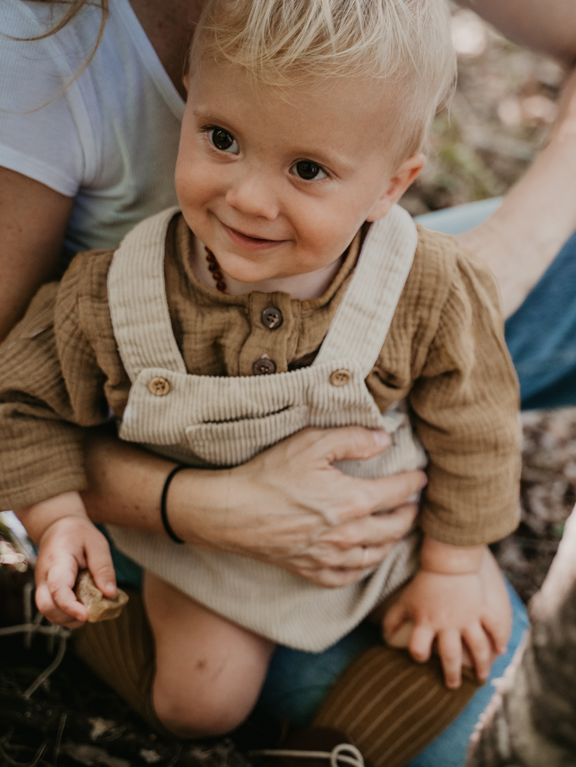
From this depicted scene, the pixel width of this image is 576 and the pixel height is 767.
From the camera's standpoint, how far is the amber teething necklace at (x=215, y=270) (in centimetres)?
111

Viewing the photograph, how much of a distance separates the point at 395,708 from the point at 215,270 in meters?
0.95

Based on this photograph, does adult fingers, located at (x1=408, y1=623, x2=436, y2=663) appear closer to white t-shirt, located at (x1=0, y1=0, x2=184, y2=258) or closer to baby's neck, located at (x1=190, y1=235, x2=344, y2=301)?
baby's neck, located at (x1=190, y1=235, x2=344, y2=301)

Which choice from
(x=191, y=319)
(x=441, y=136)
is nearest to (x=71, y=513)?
(x=191, y=319)

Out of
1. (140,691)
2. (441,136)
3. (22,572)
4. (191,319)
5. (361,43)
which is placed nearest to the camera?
(361,43)

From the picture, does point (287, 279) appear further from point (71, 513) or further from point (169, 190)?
point (71, 513)

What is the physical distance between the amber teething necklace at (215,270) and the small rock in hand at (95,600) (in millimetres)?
543

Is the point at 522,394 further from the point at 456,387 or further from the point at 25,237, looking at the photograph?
the point at 25,237

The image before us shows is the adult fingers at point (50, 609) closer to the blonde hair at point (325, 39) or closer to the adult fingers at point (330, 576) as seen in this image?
the adult fingers at point (330, 576)

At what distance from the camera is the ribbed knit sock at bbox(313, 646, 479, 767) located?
1.28 m

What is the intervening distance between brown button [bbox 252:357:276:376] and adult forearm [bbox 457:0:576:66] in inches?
41.7

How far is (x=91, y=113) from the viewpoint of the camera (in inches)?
45.5

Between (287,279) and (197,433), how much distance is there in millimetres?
326

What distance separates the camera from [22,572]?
167cm

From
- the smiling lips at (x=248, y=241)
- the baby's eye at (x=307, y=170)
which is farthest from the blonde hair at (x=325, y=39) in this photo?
the smiling lips at (x=248, y=241)
